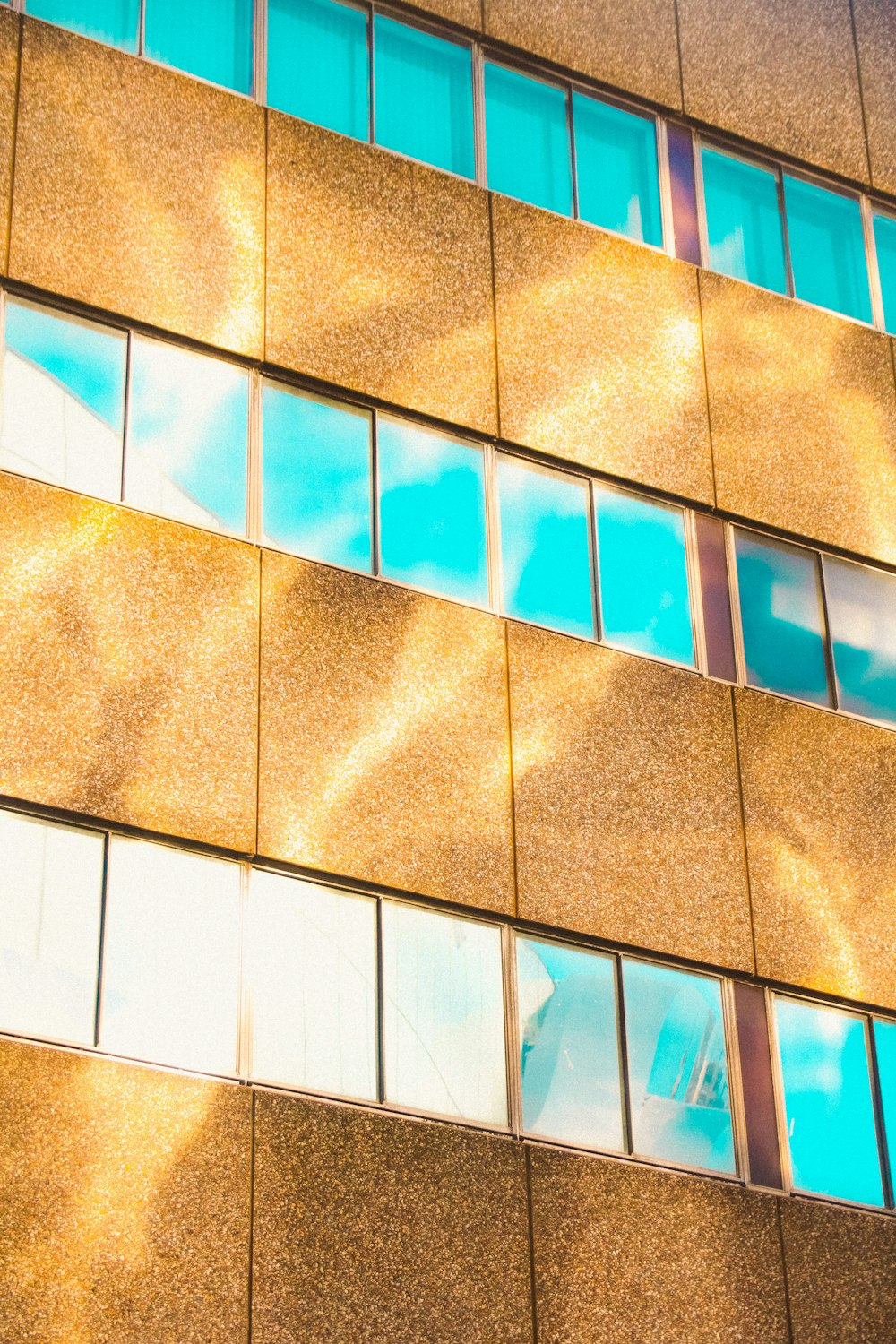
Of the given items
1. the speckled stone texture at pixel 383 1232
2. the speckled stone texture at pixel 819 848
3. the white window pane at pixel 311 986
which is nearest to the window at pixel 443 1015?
the white window pane at pixel 311 986

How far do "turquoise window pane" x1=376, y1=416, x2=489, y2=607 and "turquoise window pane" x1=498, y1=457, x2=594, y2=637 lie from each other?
0.85 feet

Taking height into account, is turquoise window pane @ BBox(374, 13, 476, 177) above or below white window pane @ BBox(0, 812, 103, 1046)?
above

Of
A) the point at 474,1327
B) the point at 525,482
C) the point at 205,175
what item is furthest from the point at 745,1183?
the point at 205,175

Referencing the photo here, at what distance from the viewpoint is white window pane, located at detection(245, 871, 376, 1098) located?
14602 mm

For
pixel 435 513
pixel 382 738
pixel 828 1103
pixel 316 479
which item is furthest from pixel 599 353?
pixel 828 1103

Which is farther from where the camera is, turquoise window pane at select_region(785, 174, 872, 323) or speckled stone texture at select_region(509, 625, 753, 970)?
turquoise window pane at select_region(785, 174, 872, 323)

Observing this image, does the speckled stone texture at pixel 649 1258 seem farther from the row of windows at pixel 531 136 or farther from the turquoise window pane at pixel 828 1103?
the row of windows at pixel 531 136

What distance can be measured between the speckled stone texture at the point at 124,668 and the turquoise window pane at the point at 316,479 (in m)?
0.81

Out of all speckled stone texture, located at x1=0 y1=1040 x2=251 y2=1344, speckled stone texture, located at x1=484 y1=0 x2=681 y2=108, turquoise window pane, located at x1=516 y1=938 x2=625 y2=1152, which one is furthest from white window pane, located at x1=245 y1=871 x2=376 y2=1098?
speckled stone texture, located at x1=484 y1=0 x2=681 y2=108

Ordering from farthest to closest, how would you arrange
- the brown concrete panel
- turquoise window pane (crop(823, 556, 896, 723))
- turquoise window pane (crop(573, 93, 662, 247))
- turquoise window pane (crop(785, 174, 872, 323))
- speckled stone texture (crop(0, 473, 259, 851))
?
turquoise window pane (crop(785, 174, 872, 323)), turquoise window pane (crop(573, 93, 662, 247)), turquoise window pane (crop(823, 556, 896, 723)), the brown concrete panel, speckled stone texture (crop(0, 473, 259, 851))

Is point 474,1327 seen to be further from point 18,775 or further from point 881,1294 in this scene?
point 18,775

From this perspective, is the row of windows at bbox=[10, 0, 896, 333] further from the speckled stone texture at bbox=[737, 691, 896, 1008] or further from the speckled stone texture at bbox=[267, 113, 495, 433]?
the speckled stone texture at bbox=[737, 691, 896, 1008]

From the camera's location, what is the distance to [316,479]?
1666cm

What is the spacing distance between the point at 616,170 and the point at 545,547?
427 cm
